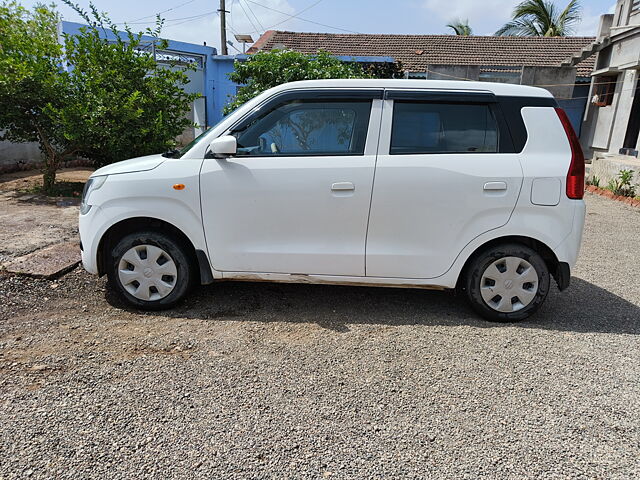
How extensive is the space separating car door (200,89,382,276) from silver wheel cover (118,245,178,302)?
405mm

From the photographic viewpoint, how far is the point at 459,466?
2.31m

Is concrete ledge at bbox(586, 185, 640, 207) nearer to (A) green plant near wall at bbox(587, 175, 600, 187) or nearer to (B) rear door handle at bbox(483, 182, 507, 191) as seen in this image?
(A) green plant near wall at bbox(587, 175, 600, 187)

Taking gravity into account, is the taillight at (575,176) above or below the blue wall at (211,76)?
below

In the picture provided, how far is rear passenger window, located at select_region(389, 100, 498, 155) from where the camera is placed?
3.71 m

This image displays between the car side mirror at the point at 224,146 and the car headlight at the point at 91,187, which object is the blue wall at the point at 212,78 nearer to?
the car headlight at the point at 91,187

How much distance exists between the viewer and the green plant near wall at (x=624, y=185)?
10.2 m

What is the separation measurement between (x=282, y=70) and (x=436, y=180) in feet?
16.4

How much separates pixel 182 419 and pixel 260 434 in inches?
18.1

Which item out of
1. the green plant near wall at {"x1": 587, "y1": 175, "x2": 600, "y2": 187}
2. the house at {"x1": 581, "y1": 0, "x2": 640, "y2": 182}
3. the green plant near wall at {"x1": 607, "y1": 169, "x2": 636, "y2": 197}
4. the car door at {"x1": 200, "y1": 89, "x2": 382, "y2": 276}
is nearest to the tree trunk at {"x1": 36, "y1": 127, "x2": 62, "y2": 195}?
the car door at {"x1": 200, "y1": 89, "x2": 382, "y2": 276}

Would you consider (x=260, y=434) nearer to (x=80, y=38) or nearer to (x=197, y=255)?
(x=197, y=255)

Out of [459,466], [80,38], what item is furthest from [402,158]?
[80,38]

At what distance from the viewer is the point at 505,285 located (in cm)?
382

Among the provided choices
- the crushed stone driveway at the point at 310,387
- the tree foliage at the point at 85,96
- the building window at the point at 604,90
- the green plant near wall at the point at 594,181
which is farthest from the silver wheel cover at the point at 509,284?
the building window at the point at 604,90

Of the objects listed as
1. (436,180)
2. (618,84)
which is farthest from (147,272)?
(618,84)
